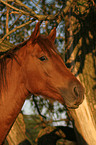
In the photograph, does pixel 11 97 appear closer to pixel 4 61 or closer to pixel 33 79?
pixel 33 79

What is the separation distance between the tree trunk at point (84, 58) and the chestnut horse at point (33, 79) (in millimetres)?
1367

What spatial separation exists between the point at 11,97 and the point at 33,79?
343mm

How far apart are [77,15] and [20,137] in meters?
2.85

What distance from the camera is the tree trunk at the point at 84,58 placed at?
136 inches

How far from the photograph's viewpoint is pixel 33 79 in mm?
2293

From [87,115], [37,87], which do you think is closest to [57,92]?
[37,87]

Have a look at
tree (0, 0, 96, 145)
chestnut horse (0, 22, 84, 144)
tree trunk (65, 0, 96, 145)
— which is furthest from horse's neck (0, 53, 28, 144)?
tree trunk (65, 0, 96, 145)

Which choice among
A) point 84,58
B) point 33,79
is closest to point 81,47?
point 84,58

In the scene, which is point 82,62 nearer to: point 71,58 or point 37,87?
point 71,58

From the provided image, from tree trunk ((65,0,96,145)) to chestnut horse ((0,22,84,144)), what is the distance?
1.37m

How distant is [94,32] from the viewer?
174 inches

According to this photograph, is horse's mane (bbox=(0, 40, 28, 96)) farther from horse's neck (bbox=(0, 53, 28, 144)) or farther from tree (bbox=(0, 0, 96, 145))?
tree (bbox=(0, 0, 96, 145))

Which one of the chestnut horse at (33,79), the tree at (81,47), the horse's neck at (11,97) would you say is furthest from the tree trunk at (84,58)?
the horse's neck at (11,97)

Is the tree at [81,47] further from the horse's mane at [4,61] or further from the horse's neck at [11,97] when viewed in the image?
the horse's neck at [11,97]
